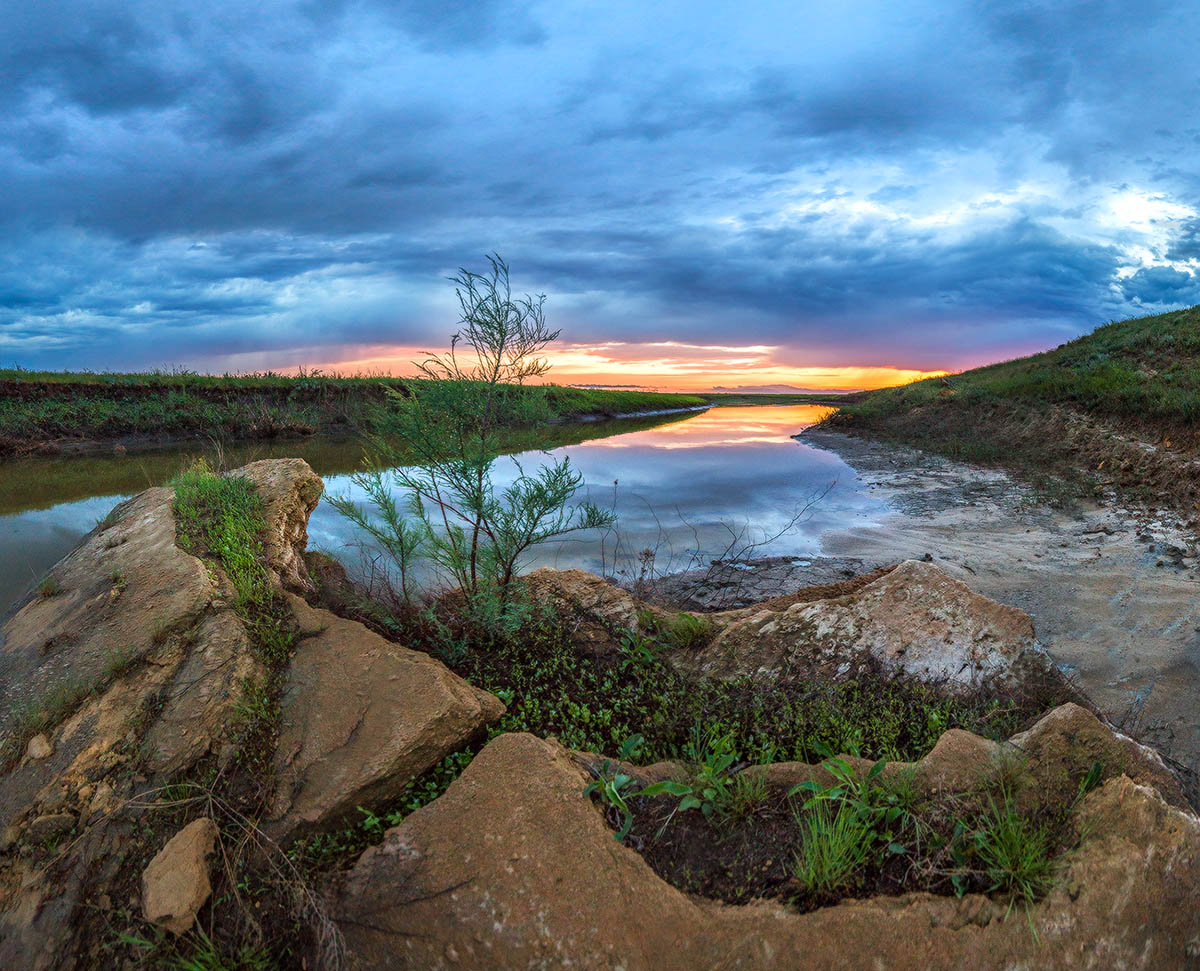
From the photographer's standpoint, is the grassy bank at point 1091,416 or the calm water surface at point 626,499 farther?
the grassy bank at point 1091,416

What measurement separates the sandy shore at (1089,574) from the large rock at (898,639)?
1014 millimetres

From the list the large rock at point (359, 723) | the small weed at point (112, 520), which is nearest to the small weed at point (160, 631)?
the large rock at point (359, 723)

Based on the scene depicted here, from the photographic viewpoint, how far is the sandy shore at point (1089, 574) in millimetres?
4957

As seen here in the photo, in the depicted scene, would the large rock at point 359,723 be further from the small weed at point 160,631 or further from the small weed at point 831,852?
the small weed at point 831,852

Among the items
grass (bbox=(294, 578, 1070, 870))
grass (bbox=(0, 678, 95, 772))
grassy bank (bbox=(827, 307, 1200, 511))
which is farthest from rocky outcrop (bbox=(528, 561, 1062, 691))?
grassy bank (bbox=(827, 307, 1200, 511))

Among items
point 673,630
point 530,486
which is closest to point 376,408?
point 530,486

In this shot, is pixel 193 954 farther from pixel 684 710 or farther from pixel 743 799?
pixel 684 710

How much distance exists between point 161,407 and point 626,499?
16.9 metres

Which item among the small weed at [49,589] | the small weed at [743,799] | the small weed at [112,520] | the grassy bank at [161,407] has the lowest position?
the small weed at [743,799]

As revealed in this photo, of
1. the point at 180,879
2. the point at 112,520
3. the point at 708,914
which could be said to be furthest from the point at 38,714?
the point at 112,520

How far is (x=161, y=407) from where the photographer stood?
66.9 feet

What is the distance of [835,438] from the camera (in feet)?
80.5

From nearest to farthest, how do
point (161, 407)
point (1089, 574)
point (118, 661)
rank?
point (118, 661) < point (1089, 574) < point (161, 407)

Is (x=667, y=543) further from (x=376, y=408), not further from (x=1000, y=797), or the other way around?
(x=1000, y=797)
